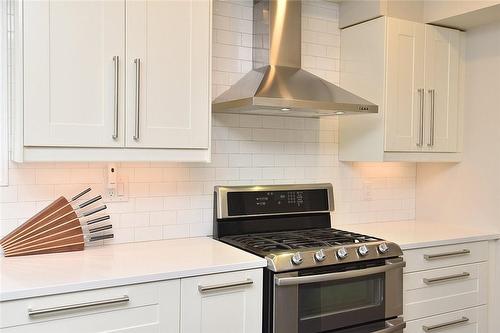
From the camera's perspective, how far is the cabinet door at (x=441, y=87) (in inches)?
124

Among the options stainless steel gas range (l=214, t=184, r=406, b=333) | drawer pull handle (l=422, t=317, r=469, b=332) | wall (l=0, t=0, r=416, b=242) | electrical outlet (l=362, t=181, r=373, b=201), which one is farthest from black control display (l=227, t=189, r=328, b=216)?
drawer pull handle (l=422, t=317, r=469, b=332)

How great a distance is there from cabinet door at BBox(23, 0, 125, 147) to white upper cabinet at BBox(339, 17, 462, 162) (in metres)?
1.52

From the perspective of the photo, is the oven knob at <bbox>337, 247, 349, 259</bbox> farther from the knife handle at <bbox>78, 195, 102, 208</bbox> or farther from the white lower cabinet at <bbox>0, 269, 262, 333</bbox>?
the knife handle at <bbox>78, 195, 102, 208</bbox>

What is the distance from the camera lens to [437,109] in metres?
3.19

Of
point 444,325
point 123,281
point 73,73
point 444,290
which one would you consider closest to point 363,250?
point 444,290

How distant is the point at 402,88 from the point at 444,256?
3.28 feet

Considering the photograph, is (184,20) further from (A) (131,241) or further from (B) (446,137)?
(B) (446,137)

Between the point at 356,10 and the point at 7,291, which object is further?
the point at 356,10

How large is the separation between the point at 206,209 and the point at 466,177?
1711 mm

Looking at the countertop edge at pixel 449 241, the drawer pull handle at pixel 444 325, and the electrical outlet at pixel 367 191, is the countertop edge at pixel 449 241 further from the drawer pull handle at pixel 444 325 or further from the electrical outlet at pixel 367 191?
the electrical outlet at pixel 367 191

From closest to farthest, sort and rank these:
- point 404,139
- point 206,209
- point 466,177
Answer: point 206,209
point 404,139
point 466,177

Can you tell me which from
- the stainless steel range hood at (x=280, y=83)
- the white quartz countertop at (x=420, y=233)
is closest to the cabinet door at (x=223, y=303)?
the stainless steel range hood at (x=280, y=83)

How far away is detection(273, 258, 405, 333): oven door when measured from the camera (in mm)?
2283

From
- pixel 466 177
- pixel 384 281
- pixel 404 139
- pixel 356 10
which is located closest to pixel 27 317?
pixel 384 281
